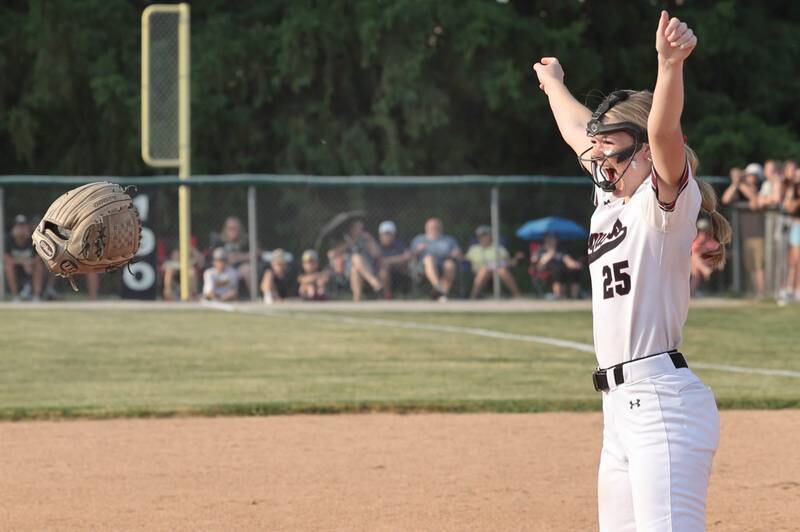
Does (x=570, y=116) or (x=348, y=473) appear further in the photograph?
(x=348, y=473)

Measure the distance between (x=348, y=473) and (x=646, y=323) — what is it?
3.45m

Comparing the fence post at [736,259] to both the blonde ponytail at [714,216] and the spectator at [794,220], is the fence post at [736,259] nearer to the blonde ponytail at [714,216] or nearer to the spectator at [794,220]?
the spectator at [794,220]

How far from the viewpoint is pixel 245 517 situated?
5.95 metres

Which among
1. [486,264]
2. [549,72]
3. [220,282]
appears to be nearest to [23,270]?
[220,282]

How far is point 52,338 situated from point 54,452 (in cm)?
630

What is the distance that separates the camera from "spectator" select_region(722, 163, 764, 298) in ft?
59.5

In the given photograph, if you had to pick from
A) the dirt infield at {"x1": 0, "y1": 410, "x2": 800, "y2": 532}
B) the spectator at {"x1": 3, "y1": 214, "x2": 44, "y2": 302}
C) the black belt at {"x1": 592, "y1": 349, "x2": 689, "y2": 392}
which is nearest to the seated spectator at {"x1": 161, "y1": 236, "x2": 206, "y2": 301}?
the spectator at {"x1": 3, "y1": 214, "x2": 44, "y2": 302}

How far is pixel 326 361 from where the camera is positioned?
39.8ft

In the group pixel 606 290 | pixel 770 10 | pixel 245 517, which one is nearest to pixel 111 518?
pixel 245 517

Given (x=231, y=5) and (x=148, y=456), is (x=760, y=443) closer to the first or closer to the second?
(x=148, y=456)

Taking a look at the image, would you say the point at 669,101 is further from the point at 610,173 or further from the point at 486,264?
the point at 486,264

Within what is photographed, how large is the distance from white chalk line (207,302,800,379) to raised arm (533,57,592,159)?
673 cm

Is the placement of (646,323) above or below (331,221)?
below

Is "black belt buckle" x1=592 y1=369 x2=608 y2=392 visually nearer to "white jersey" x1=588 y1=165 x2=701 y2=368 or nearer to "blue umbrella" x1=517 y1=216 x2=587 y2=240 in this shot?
"white jersey" x1=588 y1=165 x2=701 y2=368
